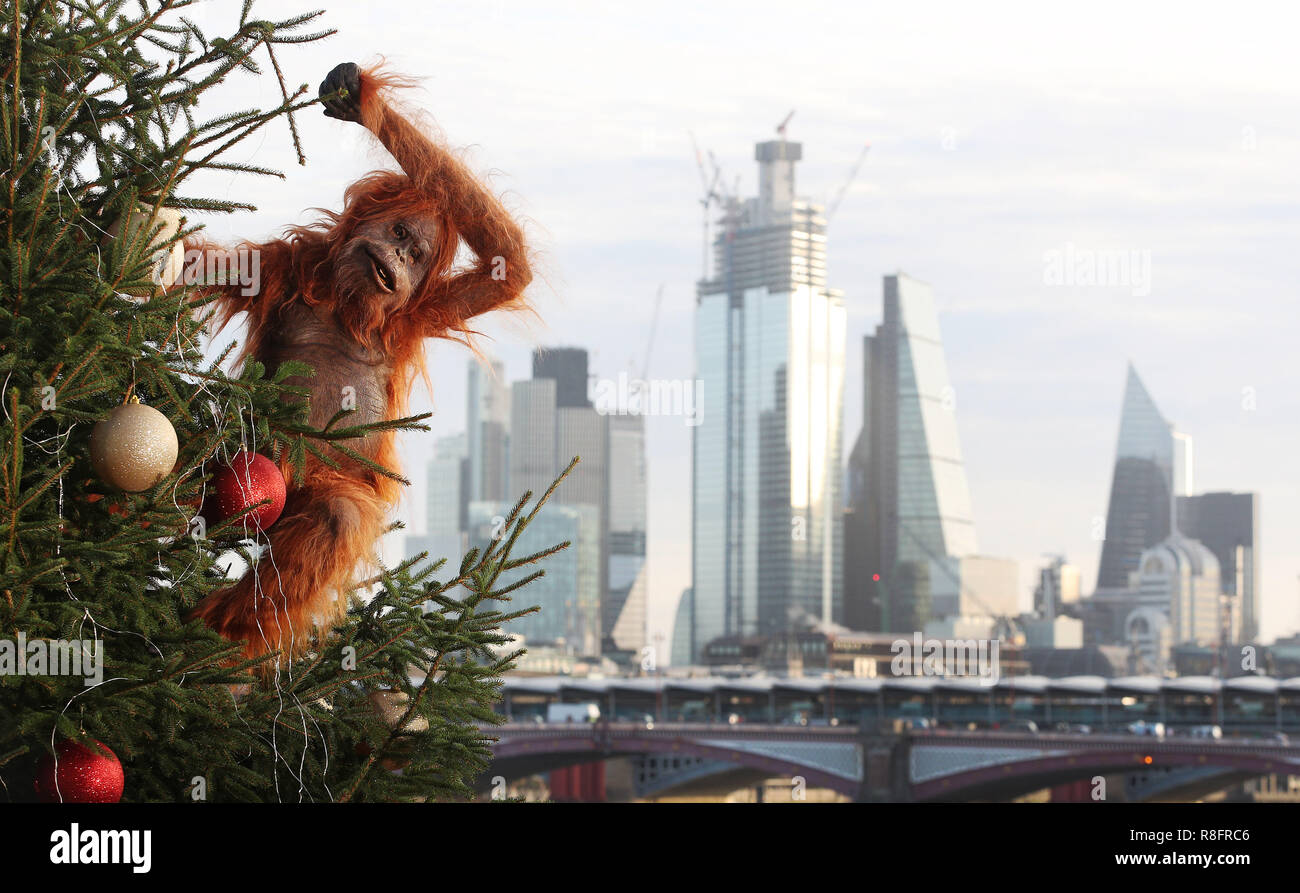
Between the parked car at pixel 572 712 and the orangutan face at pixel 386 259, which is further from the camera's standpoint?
the parked car at pixel 572 712

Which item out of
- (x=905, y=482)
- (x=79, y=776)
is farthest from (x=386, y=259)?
(x=905, y=482)

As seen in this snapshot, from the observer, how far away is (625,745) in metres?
33.7

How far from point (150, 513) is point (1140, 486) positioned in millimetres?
111332

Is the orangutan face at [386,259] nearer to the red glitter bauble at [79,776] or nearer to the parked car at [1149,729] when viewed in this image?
the red glitter bauble at [79,776]

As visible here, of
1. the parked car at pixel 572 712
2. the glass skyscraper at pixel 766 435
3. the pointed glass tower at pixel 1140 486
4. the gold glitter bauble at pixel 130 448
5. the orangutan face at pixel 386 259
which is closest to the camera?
the gold glitter bauble at pixel 130 448

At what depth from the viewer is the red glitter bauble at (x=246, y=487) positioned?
2.45 metres

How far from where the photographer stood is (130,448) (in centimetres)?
220

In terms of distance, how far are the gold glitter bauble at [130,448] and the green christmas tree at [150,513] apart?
0.06 m

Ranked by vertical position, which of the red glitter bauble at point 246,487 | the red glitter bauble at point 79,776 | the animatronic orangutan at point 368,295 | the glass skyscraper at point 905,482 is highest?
the glass skyscraper at point 905,482

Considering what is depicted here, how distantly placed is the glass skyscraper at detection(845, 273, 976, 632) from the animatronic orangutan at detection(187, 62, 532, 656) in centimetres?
9719

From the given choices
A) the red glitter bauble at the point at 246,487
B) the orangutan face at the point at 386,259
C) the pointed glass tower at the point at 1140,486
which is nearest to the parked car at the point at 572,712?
the orangutan face at the point at 386,259

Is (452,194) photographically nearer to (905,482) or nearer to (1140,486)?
(905,482)
